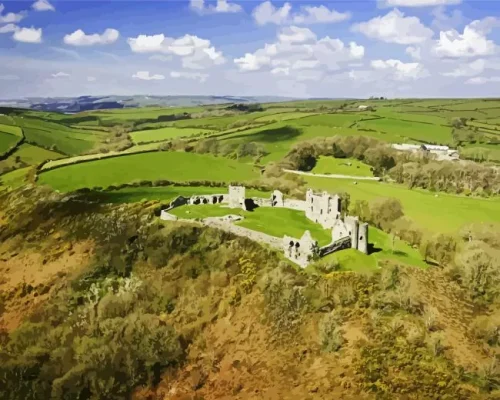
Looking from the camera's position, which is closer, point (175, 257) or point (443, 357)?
point (443, 357)

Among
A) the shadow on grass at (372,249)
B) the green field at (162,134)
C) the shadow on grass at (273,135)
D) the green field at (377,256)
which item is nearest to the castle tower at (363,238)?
the green field at (377,256)

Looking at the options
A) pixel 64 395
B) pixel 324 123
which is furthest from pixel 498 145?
pixel 64 395

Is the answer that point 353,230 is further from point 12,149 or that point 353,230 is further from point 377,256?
point 12,149

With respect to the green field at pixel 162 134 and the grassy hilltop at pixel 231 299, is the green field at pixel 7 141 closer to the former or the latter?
the grassy hilltop at pixel 231 299

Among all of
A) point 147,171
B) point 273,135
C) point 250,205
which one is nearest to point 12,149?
point 147,171

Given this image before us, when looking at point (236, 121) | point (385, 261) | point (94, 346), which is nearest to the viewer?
point (94, 346)

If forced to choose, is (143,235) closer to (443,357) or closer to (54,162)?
(443,357)

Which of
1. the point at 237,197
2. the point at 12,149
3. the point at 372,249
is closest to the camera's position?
the point at 372,249

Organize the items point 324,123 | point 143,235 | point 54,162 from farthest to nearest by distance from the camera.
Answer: point 324,123 < point 54,162 < point 143,235
